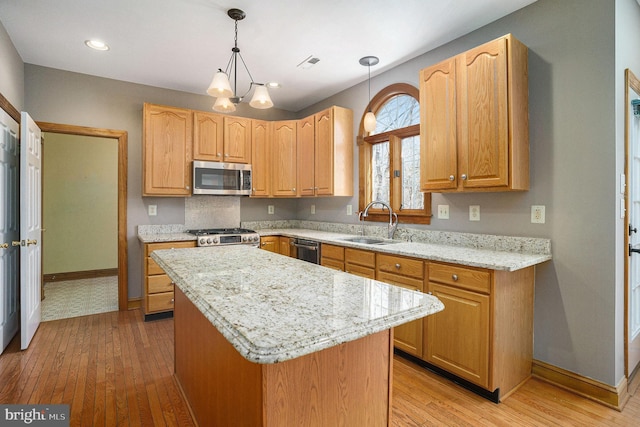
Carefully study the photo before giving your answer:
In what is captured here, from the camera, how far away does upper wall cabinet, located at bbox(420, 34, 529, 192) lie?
7.18 ft

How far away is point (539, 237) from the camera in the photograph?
230 cm

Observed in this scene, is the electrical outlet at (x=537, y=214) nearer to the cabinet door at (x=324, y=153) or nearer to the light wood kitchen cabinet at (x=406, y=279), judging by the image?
the light wood kitchen cabinet at (x=406, y=279)

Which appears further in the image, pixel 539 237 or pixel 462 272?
pixel 539 237

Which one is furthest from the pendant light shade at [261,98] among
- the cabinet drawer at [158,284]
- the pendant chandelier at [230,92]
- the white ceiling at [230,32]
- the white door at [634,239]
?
the white door at [634,239]

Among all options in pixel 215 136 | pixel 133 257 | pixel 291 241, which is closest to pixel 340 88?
pixel 215 136

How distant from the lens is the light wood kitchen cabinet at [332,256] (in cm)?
312

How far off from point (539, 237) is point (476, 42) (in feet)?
5.23

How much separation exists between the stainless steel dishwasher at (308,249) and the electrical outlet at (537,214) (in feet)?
6.15

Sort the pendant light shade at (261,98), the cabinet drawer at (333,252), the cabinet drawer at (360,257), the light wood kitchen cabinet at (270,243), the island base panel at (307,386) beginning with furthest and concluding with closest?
the light wood kitchen cabinet at (270,243) → the cabinet drawer at (333,252) → the cabinet drawer at (360,257) → the pendant light shade at (261,98) → the island base panel at (307,386)

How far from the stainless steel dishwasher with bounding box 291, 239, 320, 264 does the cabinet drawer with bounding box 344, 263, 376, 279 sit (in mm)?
460

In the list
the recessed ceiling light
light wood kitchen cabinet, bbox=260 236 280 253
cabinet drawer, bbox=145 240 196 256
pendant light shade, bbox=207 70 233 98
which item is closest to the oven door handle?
light wood kitchen cabinet, bbox=260 236 280 253

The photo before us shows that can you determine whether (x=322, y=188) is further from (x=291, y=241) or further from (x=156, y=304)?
(x=156, y=304)

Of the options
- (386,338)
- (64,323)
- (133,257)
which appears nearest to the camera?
(386,338)

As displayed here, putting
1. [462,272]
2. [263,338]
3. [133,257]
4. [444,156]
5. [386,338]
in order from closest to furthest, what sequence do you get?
[263,338], [386,338], [462,272], [444,156], [133,257]
